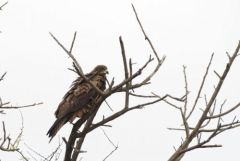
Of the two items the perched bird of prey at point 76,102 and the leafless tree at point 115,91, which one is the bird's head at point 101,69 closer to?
the perched bird of prey at point 76,102

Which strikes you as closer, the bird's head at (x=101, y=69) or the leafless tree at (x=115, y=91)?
the leafless tree at (x=115, y=91)

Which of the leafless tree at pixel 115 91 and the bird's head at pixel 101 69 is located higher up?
the bird's head at pixel 101 69

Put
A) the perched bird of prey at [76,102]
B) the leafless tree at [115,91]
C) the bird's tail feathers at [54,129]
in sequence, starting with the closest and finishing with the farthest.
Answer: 1. the leafless tree at [115,91]
2. the bird's tail feathers at [54,129]
3. the perched bird of prey at [76,102]

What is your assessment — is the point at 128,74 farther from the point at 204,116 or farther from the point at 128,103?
the point at 204,116

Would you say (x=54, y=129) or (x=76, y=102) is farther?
(x=76, y=102)

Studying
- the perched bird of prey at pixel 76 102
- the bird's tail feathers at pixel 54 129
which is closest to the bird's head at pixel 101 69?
the perched bird of prey at pixel 76 102

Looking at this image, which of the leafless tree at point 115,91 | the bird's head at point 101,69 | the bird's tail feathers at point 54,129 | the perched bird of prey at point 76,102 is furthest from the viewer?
the bird's head at point 101,69

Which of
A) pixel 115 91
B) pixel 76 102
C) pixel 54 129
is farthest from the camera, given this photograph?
pixel 76 102

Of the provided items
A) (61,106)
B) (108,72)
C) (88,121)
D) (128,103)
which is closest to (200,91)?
(128,103)

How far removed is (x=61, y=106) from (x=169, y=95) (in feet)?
8.04

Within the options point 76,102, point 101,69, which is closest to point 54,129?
point 76,102

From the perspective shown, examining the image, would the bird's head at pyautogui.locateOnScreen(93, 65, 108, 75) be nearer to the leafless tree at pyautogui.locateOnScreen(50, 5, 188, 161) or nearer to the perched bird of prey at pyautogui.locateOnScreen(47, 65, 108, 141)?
the perched bird of prey at pyautogui.locateOnScreen(47, 65, 108, 141)

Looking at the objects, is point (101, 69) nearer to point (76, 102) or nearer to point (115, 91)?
point (76, 102)

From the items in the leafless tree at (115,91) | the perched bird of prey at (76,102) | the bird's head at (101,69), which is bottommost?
the leafless tree at (115,91)
